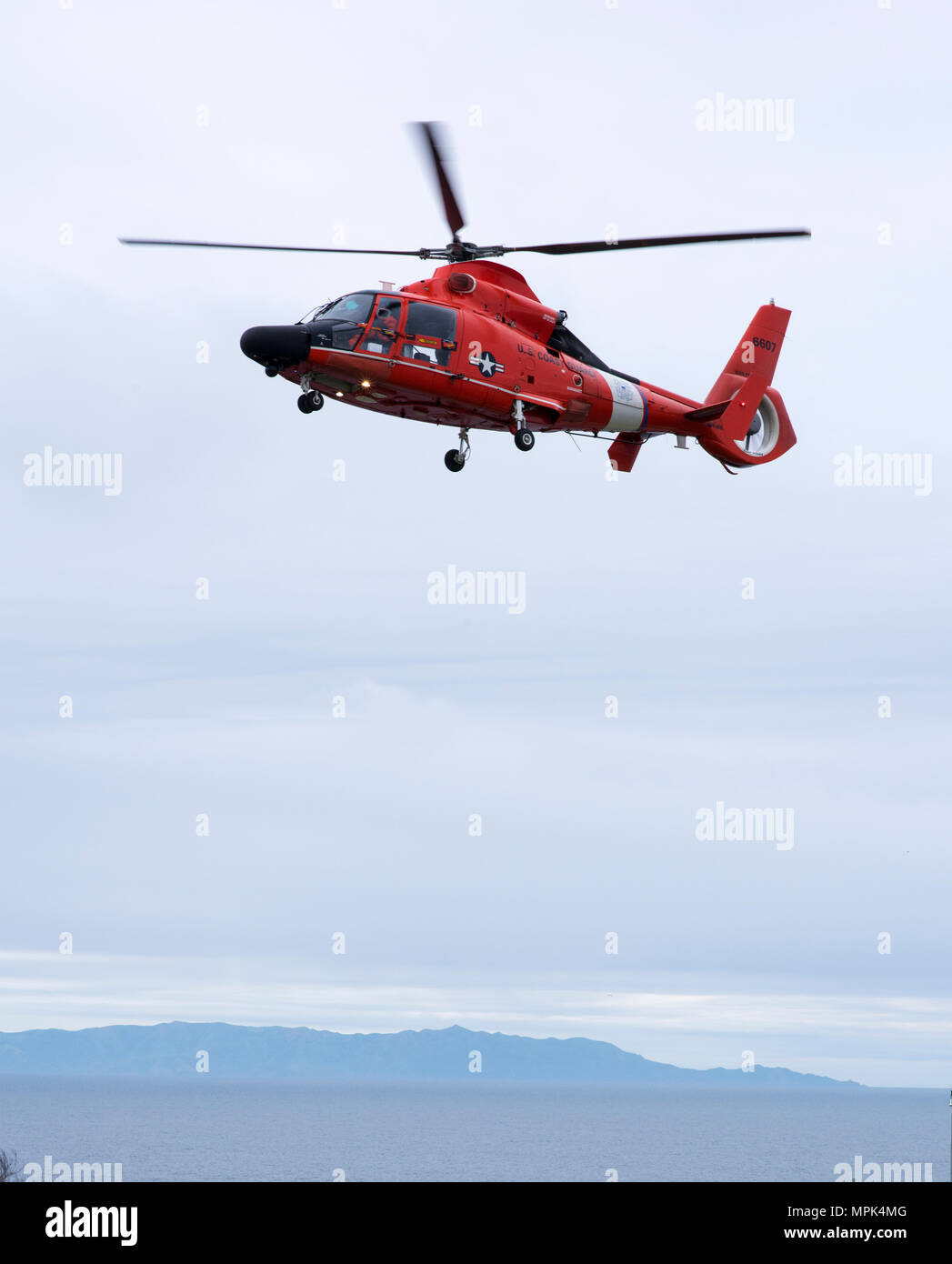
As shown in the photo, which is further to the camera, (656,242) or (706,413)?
(706,413)

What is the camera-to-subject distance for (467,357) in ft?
117

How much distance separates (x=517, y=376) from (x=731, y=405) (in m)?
10.7

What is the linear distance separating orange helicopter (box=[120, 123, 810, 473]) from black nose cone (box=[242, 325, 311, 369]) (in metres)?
0.02

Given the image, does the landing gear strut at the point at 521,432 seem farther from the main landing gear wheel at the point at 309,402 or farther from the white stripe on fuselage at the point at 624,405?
the main landing gear wheel at the point at 309,402

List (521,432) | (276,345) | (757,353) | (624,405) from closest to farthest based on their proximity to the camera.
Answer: (276,345)
(521,432)
(624,405)
(757,353)

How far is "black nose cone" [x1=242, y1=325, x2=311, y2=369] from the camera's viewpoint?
3266 cm

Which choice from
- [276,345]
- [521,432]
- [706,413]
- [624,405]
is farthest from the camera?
[706,413]

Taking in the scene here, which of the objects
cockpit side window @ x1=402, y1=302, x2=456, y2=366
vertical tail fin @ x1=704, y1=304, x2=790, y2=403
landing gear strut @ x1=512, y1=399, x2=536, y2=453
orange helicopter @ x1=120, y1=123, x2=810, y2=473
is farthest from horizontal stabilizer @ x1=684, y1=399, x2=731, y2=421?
cockpit side window @ x1=402, y1=302, x2=456, y2=366

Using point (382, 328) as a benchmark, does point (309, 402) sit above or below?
below

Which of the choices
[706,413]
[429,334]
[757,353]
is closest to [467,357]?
[429,334]

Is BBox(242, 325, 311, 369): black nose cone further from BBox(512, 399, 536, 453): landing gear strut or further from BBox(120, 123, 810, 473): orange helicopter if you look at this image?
BBox(512, 399, 536, 453): landing gear strut

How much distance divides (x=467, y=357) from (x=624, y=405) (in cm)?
661

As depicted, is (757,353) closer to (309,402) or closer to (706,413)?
(706,413)
